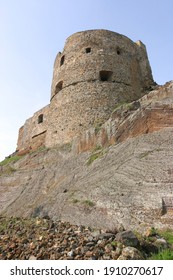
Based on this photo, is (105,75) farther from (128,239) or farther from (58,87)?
(128,239)

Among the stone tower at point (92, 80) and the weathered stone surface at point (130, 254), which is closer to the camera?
the weathered stone surface at point (130, 254)

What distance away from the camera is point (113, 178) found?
599 cm

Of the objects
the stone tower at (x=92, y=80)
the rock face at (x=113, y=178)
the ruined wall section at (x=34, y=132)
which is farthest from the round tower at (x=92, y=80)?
the ruined wall section at (x=34, y=132)

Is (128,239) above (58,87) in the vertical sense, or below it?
below

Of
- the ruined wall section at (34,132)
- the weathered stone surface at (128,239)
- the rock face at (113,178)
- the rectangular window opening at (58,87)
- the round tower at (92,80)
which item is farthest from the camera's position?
the ruined wall section at (34,132)

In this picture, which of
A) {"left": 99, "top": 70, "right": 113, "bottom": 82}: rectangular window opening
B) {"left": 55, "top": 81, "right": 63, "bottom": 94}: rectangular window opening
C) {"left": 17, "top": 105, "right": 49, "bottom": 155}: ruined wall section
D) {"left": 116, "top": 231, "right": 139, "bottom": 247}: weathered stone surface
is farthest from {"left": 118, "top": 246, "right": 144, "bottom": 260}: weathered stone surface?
→ {"left": 17, "top": 105, "right": 49, "bottom": 155}: ruined wall section

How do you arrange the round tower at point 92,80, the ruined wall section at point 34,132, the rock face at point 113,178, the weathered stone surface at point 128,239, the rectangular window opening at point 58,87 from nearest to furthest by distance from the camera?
1. the weathered stone surface at point 128,239
2. the rock face at point 113,178
3. the round tower at point 92,80
4. the rectangular window opening at point 58,87
5. the ruined wall section at point 34,132

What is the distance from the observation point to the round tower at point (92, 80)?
1150cm

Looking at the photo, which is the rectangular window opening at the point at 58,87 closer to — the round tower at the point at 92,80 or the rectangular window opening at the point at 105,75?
the round tower at the point at 92,80

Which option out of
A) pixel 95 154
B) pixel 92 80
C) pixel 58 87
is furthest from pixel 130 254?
pixel 58 87

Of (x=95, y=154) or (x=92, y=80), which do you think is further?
(x=92, y=80)

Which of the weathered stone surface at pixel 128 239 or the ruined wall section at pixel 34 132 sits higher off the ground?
the ruined wall section at pixel 34 132

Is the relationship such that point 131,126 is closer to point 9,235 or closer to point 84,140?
point 84,140

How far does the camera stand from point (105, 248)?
3695 millimetres
